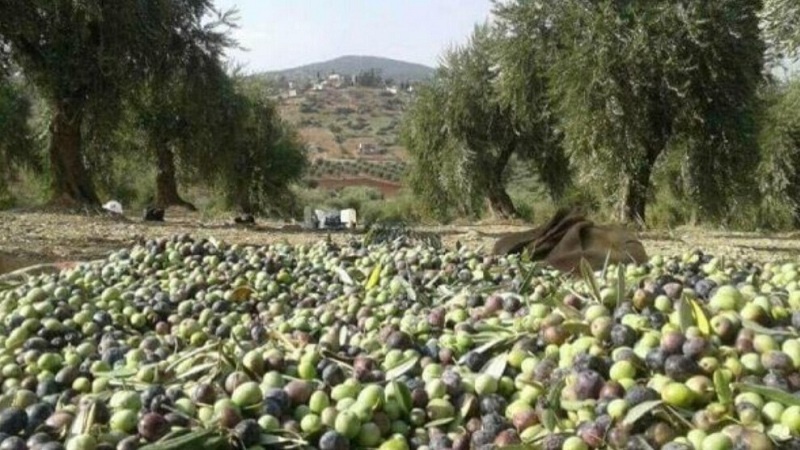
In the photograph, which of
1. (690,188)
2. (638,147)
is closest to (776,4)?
(638,147)

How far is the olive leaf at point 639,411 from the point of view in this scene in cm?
160

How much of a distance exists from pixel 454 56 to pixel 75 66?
11.2 m

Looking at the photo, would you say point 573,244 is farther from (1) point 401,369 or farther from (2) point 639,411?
(2) point 639,411

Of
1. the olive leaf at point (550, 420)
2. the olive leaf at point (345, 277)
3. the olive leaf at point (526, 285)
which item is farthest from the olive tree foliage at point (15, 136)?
the olive leaf at point (550, 420)

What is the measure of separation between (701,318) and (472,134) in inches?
804

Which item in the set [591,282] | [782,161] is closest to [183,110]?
[782,161]

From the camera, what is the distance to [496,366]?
2.04 m

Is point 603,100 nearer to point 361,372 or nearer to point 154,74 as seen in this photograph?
point 154,74

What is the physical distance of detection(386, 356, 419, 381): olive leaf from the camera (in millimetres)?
2024

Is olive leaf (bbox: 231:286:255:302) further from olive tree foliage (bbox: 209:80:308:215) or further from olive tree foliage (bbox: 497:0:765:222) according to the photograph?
olive tree foliage (bbox: 209:80:308:215)

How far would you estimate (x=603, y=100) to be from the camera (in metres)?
15.0

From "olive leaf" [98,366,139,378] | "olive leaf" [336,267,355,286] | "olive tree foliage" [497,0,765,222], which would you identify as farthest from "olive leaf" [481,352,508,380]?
"olive tree foliage" [497,0,765,222]

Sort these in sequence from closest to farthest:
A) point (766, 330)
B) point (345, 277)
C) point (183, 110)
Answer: point (766, 330) → point (345, 277) → point (183, 110)

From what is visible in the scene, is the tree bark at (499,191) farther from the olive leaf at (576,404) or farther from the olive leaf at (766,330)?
the olive leaf at (576,404)
